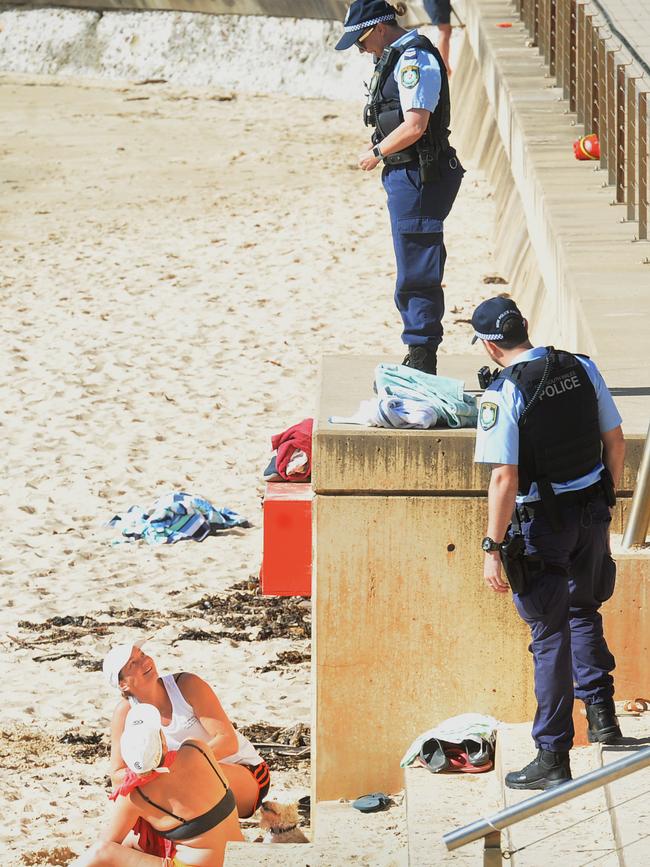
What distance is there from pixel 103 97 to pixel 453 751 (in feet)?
55.9

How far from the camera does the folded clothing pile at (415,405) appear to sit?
20.3 feet

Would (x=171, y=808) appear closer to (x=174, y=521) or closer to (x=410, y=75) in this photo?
(x=410, y=75)

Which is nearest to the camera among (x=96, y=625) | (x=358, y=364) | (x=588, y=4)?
(x=358, y=364)

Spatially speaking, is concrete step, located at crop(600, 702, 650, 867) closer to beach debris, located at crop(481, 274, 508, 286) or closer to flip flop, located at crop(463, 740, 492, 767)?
flip flop, located at crop(463, 740, 492, 767)

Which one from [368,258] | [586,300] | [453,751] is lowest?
[368,258]

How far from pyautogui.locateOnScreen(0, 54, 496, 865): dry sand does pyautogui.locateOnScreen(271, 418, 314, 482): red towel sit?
867 millimetres

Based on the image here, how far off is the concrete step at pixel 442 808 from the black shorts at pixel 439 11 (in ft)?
43.1

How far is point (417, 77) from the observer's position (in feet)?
23.6

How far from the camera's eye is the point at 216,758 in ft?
20.6

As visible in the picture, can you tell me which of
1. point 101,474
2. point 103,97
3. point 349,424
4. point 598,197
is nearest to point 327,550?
point 349,424

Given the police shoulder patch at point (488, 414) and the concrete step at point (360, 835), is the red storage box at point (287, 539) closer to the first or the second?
the concrete step at point (360, 835)

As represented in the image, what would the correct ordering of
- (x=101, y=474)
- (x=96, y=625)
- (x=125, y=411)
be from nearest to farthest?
(x=96, y=625) < (x=101, y=474) < (x=125, y=411)

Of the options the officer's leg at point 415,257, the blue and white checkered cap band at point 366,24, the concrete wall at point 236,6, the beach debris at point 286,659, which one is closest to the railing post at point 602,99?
the officer's leg at point 415,257

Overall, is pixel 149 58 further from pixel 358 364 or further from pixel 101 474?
pixel 358 364
